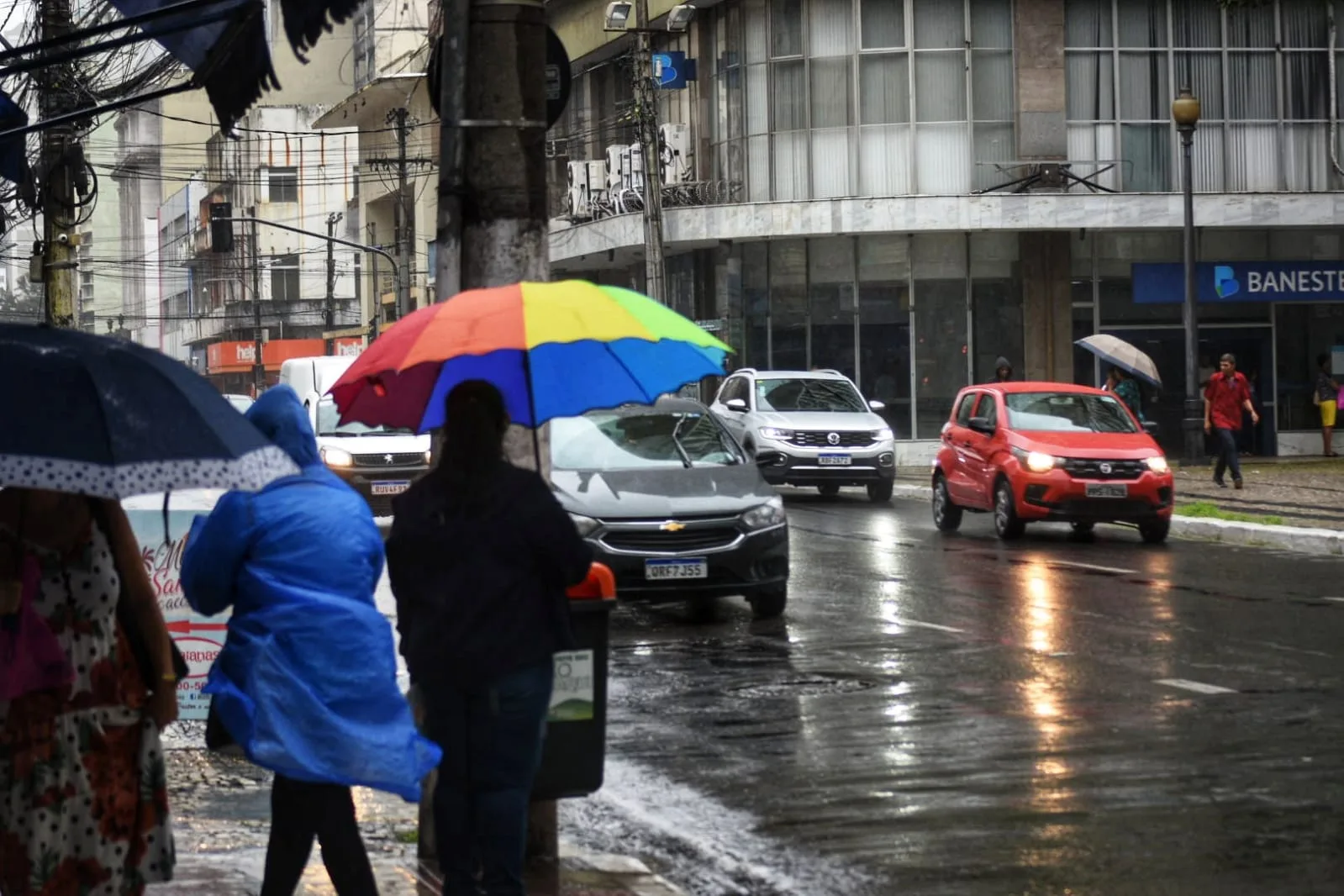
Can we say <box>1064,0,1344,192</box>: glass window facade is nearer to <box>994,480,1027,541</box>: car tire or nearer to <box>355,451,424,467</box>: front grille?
<box>355,451,424,467</box>: front grille

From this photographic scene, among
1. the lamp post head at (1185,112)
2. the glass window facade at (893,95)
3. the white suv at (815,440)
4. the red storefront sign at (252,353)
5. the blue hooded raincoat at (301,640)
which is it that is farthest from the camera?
the red storefront sign at (252,353)

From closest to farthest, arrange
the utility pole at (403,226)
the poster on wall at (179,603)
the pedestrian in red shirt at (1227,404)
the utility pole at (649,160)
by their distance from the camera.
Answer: the poster on wall at (179,603)
the pedestrian in red shirt at (1227,404)
the utility pole at (649,160)
the utility pole at (403,226)

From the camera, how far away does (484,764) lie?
5941 millimetres

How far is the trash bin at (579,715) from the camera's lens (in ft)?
23.1

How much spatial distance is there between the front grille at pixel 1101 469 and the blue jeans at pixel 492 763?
16281mm

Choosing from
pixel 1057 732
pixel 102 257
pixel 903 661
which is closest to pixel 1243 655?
pixel 903 661

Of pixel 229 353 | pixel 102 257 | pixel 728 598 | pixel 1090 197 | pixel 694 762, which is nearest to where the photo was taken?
pixel 694 762

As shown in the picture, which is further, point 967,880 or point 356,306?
point 356,306

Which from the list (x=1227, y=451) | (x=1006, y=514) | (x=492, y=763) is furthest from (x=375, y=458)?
(x=492, y=763)

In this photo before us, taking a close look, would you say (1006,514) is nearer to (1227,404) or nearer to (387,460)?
(1227,404)

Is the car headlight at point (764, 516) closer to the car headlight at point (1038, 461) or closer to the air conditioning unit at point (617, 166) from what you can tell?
the car headlight at point (1038, 461)

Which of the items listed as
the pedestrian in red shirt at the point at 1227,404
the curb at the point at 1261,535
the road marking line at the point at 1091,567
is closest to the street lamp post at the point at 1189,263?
the pedestrian in red shirt at the point at 1227,404

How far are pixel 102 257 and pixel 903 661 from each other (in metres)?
156

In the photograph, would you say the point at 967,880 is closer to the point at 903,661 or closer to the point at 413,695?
the point at 413,695
